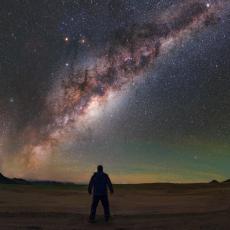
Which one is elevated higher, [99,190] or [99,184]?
[99,184]

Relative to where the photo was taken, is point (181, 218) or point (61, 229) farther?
point (181, 218)

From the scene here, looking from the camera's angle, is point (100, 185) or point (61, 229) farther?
point (100, 185)

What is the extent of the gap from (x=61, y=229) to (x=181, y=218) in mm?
4555

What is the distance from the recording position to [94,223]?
16562 mm

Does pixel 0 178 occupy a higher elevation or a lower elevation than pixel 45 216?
higher

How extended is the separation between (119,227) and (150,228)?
0.94 m

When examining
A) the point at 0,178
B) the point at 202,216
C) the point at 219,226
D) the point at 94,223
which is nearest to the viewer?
the point at 219,226

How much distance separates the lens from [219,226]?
1499 cm

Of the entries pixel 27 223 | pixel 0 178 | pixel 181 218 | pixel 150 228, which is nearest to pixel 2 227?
pixel 27 223

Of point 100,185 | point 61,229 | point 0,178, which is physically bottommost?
point 61,229

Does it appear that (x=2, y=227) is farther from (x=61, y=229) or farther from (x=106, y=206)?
(x=106, y=206)

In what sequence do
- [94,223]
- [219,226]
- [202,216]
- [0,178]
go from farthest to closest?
[0,178] < [202,216] < [94,223] < [219,226]

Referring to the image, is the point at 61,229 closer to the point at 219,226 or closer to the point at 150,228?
the point at 150,228

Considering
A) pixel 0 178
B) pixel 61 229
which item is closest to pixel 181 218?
pixel 61 229
